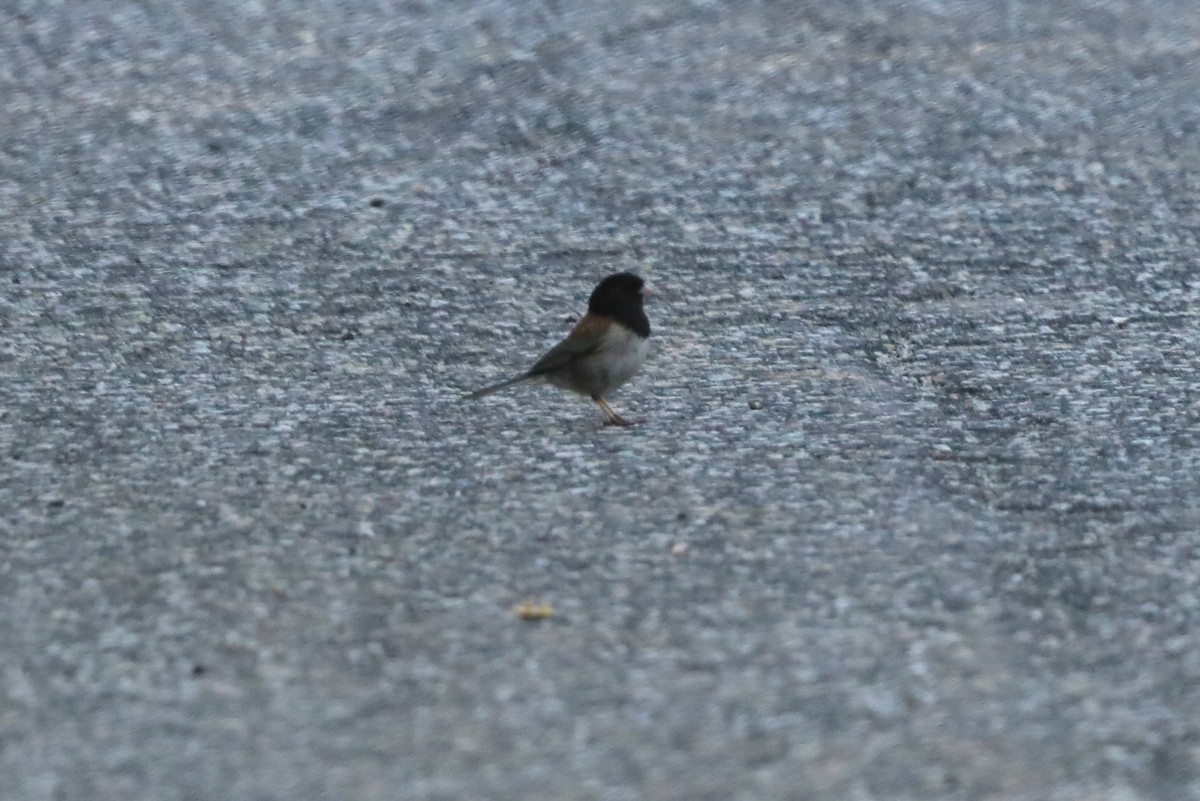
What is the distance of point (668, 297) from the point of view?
7188 mm

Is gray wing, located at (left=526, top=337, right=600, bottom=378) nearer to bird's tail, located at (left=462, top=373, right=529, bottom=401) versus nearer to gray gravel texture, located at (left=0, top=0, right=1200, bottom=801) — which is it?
bird's tail, located at (left=462, top=373, right=529, bottom=401)

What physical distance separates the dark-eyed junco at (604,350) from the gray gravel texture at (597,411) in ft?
0.44

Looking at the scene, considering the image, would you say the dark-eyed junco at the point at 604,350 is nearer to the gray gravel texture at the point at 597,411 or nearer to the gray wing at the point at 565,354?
the gray wing at the point at 565,354

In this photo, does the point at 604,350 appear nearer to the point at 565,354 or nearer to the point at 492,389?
the point at 565,354

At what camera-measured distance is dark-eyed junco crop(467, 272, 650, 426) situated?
19.2 ft

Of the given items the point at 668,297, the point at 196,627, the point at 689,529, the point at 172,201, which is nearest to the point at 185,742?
the point at 196,627

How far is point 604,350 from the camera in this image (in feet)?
19.2

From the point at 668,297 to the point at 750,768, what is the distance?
12.3ft

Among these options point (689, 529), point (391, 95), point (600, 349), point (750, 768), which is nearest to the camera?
point (750, 768)

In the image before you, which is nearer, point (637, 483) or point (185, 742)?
point (185, 742)

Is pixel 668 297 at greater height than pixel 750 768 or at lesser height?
lesser

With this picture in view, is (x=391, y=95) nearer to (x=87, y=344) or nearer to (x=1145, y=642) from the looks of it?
(x=87, y=344)

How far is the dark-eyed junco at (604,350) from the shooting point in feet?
19.2

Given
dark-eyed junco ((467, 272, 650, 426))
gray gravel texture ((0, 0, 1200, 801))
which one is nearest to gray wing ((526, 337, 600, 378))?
dark-eyed junco ((467, 272, 650, 426))
